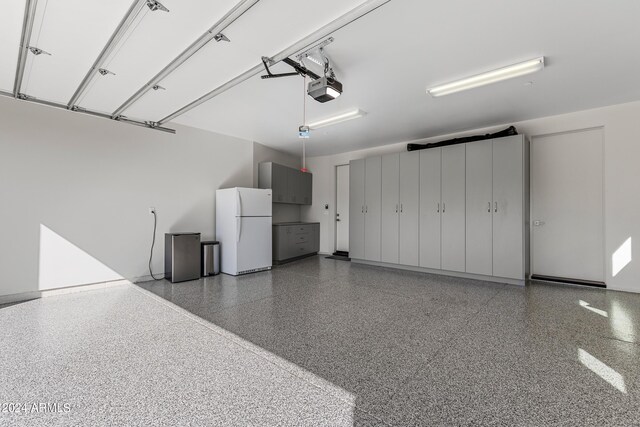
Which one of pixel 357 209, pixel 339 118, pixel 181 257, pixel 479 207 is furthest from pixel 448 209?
pixel 181 257

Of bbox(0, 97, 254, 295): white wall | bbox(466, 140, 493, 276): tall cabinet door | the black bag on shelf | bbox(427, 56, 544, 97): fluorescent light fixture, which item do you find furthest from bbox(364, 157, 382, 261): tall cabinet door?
bbox(0, 97, 254, 295): white wall

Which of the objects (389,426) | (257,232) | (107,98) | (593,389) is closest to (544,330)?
(593,389)

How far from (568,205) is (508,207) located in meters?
0.98

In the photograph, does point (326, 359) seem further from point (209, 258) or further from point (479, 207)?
point (479, 207)

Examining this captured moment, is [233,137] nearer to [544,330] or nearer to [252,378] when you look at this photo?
[252,378]

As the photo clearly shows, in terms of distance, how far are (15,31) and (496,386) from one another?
4.53m

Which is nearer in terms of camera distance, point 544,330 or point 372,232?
point 544,330

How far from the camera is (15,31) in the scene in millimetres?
2336

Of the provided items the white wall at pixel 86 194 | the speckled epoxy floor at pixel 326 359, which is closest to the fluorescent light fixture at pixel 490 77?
the speckled epoxy floor at pixel 326 359

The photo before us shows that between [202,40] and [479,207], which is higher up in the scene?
[202,40]

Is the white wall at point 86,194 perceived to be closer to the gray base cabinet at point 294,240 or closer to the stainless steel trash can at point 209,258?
the stainless steel trash can at point 209,258

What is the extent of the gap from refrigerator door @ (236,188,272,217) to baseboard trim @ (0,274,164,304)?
6.23 ft

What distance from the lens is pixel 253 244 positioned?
17.2 ft

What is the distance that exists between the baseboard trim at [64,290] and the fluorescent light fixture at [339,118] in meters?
3.81
